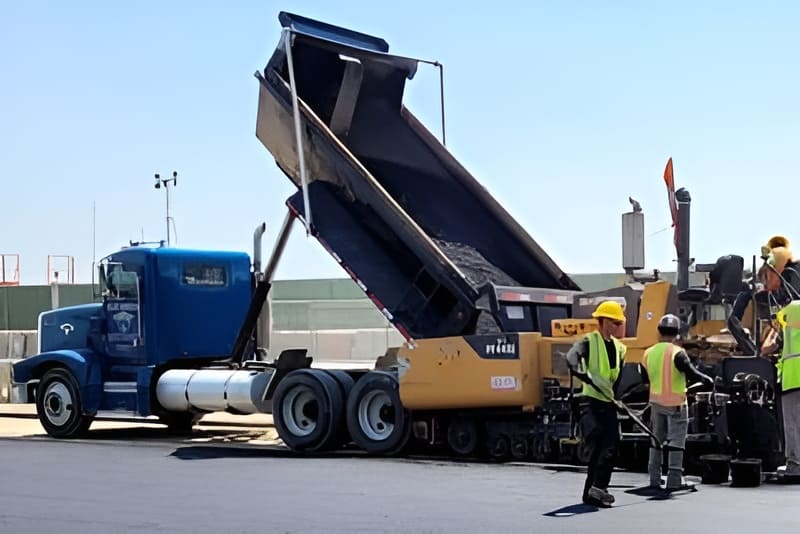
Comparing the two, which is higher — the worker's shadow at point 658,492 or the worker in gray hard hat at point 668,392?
the worker in gray hard hat at point 668,392

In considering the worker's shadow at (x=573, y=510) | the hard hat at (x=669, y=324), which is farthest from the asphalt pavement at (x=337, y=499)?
the hard hat at (x=669, y=324)

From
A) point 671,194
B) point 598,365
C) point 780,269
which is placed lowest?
point 598,365

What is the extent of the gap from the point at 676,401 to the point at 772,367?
1.30m

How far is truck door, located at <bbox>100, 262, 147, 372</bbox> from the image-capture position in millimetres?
16359

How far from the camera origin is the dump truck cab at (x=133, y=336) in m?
16.3

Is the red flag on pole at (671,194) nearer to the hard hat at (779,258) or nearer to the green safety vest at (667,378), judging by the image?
the hard hat at (779,258)

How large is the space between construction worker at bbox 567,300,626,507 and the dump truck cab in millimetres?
7819

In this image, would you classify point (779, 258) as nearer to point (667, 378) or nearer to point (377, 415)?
point (667, 378)

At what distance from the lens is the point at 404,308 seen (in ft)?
43.9

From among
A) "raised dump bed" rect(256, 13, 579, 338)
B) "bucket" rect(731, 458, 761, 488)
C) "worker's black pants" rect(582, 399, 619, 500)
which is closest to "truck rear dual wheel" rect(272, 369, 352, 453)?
"raised dump bed" rect(256, 13, 579, 338)

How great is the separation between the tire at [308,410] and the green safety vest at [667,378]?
14.1ft

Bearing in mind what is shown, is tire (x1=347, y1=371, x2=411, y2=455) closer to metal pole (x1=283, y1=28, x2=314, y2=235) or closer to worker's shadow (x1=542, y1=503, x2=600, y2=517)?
metal pole (x1=283, y1=28, x2=314, y2=235)

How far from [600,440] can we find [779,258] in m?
3.00

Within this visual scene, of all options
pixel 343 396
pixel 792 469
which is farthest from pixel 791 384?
pixel 343 396
